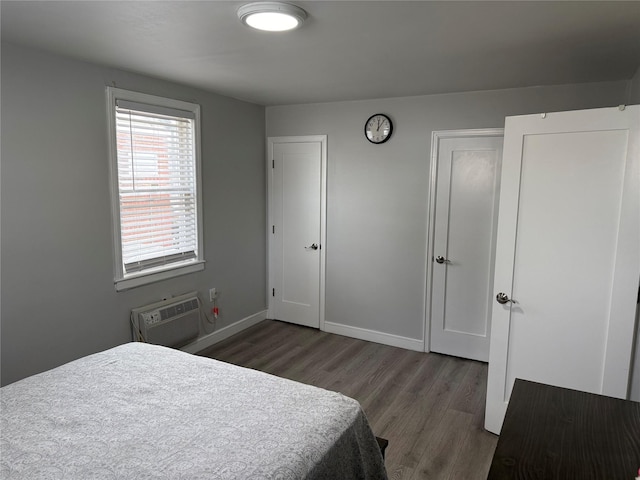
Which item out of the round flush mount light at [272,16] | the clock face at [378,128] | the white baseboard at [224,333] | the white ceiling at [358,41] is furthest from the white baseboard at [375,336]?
the round flush mount light at [272,16]

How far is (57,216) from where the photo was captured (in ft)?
9.43

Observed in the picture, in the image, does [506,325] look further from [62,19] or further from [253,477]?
[62,19]

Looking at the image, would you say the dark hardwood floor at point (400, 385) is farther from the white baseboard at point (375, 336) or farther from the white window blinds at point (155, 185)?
the white window blinds at point (155, 185)

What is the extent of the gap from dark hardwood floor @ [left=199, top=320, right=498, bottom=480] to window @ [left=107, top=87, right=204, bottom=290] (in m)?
1.07

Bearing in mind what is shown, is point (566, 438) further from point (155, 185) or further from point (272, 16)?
point (155, 185)

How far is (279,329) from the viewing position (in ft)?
15.7

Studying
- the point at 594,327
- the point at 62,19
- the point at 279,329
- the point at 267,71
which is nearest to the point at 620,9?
the point at 594,327

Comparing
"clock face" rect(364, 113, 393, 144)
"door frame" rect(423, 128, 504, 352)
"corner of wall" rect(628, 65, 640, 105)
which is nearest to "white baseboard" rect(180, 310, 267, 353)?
"door frame" rect(423, 128, 504, 352)

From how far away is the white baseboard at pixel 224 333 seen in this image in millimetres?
4082

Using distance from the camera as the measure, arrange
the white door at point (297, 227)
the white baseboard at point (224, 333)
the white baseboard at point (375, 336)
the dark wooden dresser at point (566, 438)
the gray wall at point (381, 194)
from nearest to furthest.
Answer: the dark wooden dresser at point (566, 438) → the gray wall at point (381, 194) → the white baseboard at point (224, 333) → the white baseboard at point (375, 336) → the white door at point (297, 227)

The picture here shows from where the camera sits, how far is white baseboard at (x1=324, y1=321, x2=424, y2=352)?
428 cm

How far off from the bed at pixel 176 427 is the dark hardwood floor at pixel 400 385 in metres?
0.91

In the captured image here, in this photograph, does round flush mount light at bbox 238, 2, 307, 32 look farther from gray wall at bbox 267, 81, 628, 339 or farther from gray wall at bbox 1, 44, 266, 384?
gray wall at bbox 267, 81, 628, 339

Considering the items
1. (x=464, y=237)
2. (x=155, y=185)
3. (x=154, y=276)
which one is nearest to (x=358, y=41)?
(x=155, y=185)
